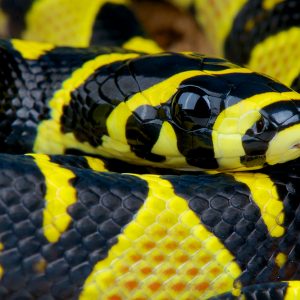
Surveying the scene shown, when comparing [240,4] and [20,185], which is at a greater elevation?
[240,4]

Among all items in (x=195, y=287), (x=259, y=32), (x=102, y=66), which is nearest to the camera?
(x=195, y=287)

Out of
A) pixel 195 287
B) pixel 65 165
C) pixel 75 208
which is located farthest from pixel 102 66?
pixel 195 287

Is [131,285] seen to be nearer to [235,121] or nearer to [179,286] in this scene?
[179,286]

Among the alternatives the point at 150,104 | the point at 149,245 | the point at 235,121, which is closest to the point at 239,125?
the point at 235,121

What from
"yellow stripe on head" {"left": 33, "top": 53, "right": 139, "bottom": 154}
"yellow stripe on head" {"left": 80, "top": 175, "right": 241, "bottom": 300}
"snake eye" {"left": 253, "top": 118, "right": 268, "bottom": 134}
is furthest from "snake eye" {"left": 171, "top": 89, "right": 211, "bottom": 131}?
"yellow stripe on head" {"left": 33, "top": 53, "right": 139, "bottom": 154}

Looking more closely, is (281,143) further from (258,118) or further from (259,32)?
(259,32)

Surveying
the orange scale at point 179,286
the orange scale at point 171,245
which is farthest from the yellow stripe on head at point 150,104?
the orange scale at point 179,286

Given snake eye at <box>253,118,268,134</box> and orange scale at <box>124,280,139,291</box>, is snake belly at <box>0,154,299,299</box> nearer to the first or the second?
orange scale at <box>124,280,139,291</box>
